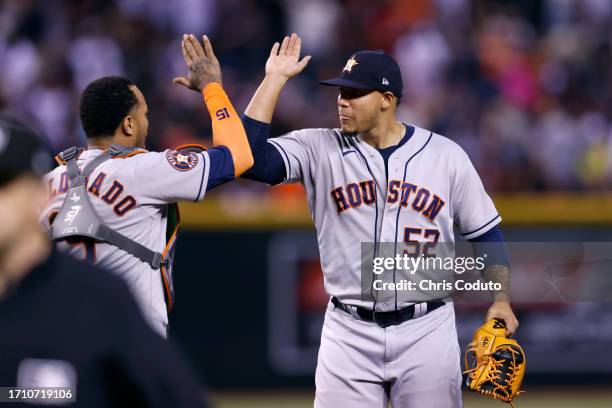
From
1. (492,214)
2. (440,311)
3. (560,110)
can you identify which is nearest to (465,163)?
(492,214)

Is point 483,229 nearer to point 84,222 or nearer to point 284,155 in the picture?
point 284,155

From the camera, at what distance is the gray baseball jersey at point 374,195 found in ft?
15.8

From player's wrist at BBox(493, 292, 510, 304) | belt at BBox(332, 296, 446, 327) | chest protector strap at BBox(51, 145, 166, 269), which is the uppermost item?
chest protector strap at BBox(51, 145, 166, 269)

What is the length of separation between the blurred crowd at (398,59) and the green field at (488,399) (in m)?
2.04

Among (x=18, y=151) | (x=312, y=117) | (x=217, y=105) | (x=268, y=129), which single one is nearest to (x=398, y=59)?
(x=312, y=117)

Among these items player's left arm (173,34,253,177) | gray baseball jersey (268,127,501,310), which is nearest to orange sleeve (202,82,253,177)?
player's left arm (173,34,253,177)

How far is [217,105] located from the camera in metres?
4.48

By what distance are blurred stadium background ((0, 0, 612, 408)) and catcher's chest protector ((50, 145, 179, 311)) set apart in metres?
5.00

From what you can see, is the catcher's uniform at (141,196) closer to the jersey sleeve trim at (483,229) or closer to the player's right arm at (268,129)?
the player's right arm at (268,129)

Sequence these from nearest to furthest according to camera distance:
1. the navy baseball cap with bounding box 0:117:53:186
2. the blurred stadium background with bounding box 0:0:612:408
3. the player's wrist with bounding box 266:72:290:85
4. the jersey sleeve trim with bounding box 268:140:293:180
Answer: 1. the navy baseball cap with bounding box 0:117:53:186
2. the player's wrist with bounding box 266:72:290:85
3. the jersey sleeve trim with bounding box 268:140:293:180
4. the blurred stadium background with bounding box 0:0:612:408

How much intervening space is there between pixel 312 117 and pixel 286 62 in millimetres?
6352

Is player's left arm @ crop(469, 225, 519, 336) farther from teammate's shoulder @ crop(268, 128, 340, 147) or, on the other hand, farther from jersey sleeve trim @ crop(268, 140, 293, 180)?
jersey sleeve trim @ crop(268, 140, 293, 180)

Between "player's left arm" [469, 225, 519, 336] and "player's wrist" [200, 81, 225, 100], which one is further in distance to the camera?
"player's left arm" [469, 225, 519, 336]

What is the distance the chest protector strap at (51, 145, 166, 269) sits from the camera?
13.5ft
